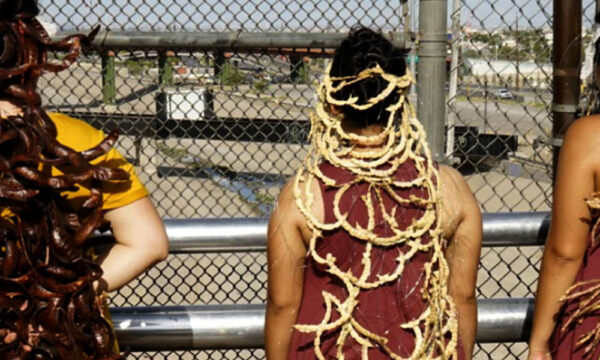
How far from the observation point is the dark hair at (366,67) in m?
2.17

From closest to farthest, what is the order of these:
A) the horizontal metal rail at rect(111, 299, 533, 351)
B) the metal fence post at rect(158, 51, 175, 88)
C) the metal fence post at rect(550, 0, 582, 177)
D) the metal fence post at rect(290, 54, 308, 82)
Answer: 1. the horizontal metal rail at rect(111, 299, 533, 351)
2. the metal fence post at rect(550, 0, 582, 177)
3. the metal fence post at rect(290, 54, 308, 82)
4. the metal fence post at rect(158, 51, 175, 88)

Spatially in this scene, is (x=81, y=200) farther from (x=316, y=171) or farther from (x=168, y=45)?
(x=168, y=45)

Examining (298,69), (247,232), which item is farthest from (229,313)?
(298,69)

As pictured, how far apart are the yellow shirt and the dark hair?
1.96 feet

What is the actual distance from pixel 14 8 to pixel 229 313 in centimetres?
112

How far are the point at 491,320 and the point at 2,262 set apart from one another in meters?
1.48

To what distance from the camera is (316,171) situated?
2.18 meters

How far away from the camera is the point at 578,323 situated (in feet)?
7.63

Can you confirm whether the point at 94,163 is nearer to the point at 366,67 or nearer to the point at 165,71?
the point at 366,67

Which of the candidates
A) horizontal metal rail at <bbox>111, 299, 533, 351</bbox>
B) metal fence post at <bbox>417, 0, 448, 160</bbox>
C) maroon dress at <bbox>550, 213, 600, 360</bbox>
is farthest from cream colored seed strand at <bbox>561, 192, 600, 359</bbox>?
metal fence post at <bbox>417, 0, 448, 160</bbox>

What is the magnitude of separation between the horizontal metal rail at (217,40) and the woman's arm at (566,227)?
3.19ft

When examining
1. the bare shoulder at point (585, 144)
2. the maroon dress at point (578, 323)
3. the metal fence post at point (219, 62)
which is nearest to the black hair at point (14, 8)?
the bare shoulder at point (585, 144)

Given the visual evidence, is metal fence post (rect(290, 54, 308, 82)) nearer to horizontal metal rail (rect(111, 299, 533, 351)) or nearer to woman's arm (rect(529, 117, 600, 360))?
horizontal metal rail (rect(111, 299, 533, 351))

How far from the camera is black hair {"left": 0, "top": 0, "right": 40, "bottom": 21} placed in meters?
1.78
